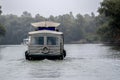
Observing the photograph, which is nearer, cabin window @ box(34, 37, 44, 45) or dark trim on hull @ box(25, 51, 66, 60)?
dark trim on hull @ box(25, 51, 66, 60)

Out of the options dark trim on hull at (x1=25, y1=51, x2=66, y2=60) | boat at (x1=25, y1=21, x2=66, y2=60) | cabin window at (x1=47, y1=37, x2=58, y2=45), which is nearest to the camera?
dark trim on hull at (x1=25, y1=51, x2=66, y2=60)

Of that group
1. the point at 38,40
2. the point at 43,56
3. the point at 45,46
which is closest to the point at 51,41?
the point at 45,46

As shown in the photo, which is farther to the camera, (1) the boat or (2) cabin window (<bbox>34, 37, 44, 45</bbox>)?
(2) cabin window (<bbox>34, 37, 44, 45</bbox>)

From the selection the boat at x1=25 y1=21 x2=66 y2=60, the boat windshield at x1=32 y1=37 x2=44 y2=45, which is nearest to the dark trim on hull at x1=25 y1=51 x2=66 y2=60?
the boat at x1=25 y1=21 x2=66 y2=60

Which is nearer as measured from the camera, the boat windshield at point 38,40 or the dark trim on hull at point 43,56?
the dark trim on hull at point 43,56

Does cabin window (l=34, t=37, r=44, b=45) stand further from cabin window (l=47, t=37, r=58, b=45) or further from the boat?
cabin window (l=47, t=37, r=58, b=45)

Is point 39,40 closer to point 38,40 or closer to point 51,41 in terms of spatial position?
point 38,40

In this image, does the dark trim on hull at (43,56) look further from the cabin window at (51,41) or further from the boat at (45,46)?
the cabin window at (51,41)

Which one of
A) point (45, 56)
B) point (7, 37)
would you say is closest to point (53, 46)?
point (45, 56)

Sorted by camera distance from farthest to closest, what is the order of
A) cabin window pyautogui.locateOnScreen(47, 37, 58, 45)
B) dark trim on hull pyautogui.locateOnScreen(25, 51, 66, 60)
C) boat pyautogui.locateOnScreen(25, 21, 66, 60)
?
cabin window pyautogui.locateOnScreen(47, 37, 58, 45), boat pyautogui.locateOnScreen(25, 21, 66, 60), dark trim on hull pyautogui.locateOnScreen(25, 51, 66, 60)

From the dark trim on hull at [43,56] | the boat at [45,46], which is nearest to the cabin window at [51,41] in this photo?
the boat at [45,46]

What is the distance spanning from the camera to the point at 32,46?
50250 mm

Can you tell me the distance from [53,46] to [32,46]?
6.46 feet

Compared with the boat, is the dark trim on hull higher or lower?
lower
